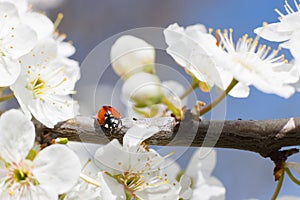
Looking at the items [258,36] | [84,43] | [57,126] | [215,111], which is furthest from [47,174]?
[84,43]

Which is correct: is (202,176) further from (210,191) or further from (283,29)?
(283,29)

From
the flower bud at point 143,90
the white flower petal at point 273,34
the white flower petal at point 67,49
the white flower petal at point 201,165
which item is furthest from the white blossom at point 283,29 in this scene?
the white flower petal at point 67,49

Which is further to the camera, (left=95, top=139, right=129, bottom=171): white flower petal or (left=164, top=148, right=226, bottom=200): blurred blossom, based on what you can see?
(left=164, top=148, right=226, bottom=200): blurred blossom

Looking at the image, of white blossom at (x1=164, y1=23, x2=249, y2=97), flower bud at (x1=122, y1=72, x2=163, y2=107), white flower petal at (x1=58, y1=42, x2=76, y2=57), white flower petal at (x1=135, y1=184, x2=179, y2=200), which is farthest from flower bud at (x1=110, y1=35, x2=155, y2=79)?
white flower petal at (x1=58, y1=42, x2=76, y2=57)

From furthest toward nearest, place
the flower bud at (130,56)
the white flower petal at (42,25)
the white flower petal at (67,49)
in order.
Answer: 1. the white flower petal at (67,49)
2. the white flower petal at (42,25)
3. the flower bud at (130,56)

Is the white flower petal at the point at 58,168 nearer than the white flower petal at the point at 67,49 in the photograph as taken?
Yes

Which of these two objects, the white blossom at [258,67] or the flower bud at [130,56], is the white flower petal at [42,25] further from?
the white blossom at [258,67]

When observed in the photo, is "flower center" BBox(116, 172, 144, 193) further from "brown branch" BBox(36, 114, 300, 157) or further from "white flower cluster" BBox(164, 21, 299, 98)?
"white flower cluster" BBox(164, 21, 299, 98)
